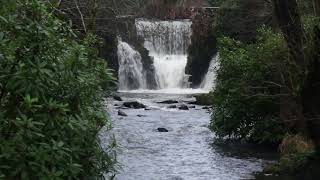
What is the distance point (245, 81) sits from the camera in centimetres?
1633

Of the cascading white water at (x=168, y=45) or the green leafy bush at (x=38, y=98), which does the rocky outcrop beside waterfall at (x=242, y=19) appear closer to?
the cascading white water at (x=168, y=45)

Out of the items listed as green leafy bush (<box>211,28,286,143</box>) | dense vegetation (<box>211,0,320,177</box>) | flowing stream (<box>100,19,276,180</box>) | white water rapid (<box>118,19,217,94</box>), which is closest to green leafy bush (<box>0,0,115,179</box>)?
flowing stream (<box>100,19,276,180</box>)

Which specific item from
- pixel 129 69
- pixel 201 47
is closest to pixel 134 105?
pixel 129 69

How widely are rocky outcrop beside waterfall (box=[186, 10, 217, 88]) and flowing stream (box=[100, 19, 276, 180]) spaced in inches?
22.2

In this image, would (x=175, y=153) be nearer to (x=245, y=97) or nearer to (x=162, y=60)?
(x=245, y=97)

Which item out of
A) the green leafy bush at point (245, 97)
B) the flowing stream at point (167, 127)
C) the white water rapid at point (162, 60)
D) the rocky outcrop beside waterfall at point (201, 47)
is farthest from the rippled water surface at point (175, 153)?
the rocky outcrop beside waterfall at point (201, 47)

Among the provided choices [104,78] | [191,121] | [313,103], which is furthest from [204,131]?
[104,78]

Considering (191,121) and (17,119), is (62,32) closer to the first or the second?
(17,119)

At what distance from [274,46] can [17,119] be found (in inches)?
471

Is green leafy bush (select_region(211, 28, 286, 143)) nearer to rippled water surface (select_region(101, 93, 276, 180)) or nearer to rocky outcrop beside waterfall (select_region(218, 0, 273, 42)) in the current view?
rippled water surface (select_region(101, 93, 276, 180))

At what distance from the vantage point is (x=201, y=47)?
41750mm

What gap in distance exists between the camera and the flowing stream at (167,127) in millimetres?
13148

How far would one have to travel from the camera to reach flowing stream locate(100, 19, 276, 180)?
43.1ft

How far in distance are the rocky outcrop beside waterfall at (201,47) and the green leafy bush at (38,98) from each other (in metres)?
34.2
